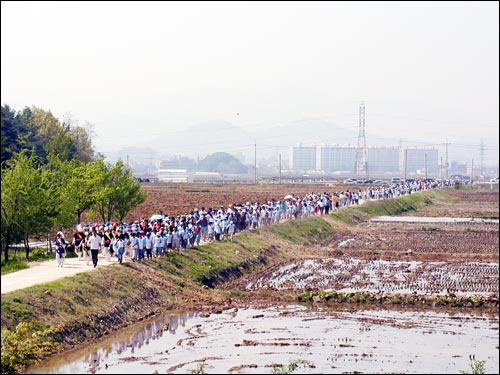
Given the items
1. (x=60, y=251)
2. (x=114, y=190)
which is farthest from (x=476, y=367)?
(x=114, y=190)

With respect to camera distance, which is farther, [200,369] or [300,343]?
[300,343]

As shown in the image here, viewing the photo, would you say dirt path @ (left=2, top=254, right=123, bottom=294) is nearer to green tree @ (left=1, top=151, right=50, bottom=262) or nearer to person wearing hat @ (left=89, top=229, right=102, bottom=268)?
person wearing hat @ (left=89, top=229, right=102, bottom=268)

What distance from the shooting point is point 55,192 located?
3447 cm

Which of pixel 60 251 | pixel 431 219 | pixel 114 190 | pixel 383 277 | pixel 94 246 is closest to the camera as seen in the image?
pixel 60 251

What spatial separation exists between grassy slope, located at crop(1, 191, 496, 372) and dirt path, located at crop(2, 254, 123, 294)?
0.62 metres

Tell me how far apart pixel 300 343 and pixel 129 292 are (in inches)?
302

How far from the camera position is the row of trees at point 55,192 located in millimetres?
31891

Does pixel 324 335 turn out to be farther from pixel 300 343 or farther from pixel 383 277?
pixel 383 277

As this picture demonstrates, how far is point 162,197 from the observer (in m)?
81.5

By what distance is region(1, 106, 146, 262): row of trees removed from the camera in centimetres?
3189

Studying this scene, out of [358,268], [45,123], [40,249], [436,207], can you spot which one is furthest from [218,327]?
[436,207]

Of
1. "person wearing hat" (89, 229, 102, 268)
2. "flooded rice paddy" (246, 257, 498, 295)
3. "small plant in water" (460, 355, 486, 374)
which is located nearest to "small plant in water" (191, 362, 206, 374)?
"small plant in water" (460, 355, 486, 374)

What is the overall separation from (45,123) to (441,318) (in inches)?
2182

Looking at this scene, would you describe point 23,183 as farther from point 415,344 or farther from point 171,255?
point 415,344
